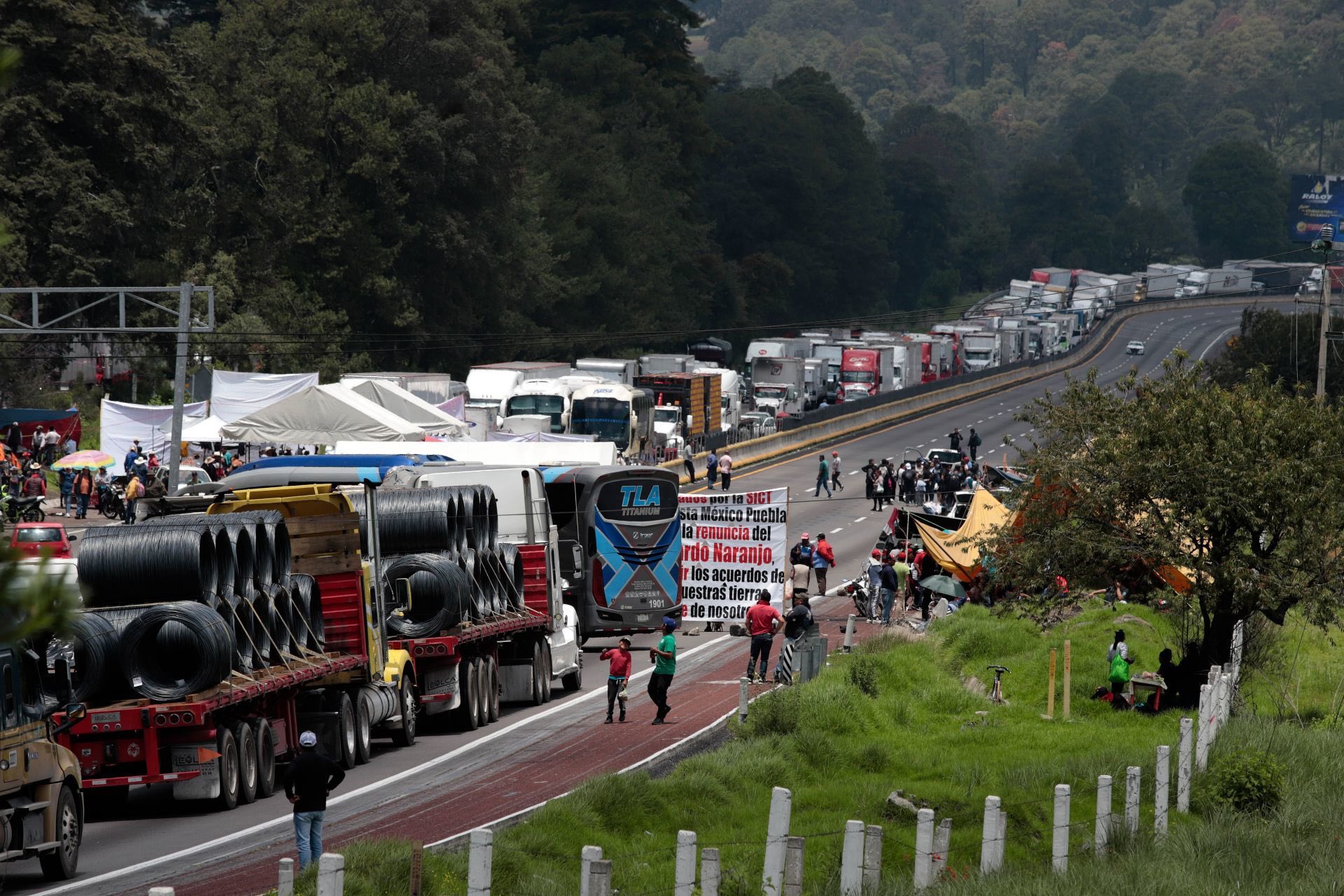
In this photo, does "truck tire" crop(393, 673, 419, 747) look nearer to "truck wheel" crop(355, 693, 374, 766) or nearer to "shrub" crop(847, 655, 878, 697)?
"truck wheel" crop(355, 693, 374, 766)

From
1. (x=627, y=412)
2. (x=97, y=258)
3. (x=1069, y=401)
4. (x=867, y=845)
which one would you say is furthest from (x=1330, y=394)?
(x=867, y=845)

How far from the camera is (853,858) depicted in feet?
42.6

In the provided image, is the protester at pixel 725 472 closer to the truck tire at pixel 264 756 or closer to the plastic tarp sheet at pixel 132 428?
the plastic tarp sheet at pixel 132 428

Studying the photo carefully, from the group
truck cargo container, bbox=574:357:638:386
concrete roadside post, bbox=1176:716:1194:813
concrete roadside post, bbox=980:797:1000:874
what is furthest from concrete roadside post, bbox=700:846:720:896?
truck cargo container, bbox=574:357:638:386

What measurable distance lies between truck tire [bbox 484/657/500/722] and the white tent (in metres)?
16.1

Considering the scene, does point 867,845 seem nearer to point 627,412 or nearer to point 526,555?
point 526,555

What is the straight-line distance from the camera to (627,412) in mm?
63094

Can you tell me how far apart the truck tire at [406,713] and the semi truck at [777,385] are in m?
63.6

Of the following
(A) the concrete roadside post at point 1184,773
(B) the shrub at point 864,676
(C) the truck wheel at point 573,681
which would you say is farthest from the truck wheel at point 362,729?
(A) the concrete roadside post at point 1184,773

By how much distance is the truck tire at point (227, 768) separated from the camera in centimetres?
1836

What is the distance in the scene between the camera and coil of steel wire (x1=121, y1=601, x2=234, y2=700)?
17.7 metres

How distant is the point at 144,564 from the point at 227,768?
2.20 meters

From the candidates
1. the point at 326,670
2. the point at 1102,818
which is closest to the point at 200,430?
the point at 326,670

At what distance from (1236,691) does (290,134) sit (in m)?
60.7
